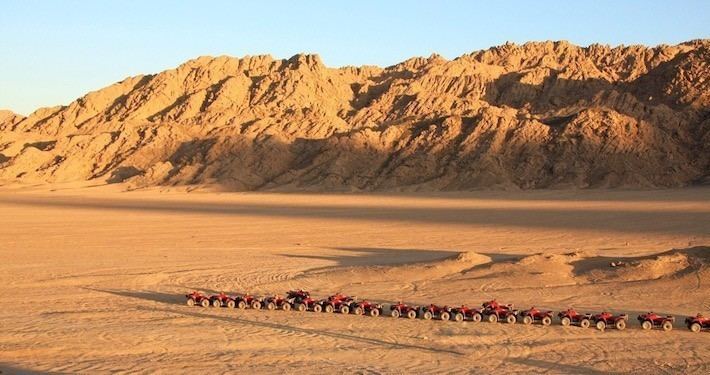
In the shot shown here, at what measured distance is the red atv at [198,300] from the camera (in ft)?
46.1

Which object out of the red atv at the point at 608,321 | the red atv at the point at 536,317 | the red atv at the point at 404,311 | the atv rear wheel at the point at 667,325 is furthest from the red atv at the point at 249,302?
the atv rear wheel at the point at 667,325

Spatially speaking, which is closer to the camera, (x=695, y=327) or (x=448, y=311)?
(x=695, y=327)

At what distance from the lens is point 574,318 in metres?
12.2

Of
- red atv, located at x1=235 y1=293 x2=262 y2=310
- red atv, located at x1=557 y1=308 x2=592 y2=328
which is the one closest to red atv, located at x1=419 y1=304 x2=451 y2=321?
red atv, located at x1=557 y1=308 x2=592 y2=328

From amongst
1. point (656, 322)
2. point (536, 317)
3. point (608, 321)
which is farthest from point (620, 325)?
point (536, 317)

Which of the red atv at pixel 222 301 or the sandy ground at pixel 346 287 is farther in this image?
the red atv at pixel 222 301

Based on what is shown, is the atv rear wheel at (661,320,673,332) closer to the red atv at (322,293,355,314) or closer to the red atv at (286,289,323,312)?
the red atv at (322,293,355,314)

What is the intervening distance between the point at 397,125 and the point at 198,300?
53.2 m

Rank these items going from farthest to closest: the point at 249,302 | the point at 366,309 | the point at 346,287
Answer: the point at 346,287 → the point at 249,302 → the point at 366,309

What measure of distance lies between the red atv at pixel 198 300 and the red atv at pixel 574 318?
6.38 meters

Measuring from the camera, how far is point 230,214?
38.0m

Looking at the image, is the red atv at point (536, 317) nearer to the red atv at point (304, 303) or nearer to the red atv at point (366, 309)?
the red atv at point (366, 309)

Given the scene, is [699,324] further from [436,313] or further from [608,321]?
[436,313]

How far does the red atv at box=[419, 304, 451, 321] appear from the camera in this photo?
12.7 metres
